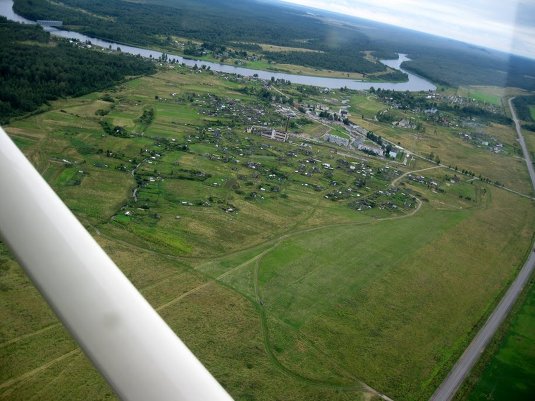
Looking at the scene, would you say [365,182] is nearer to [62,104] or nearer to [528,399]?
[528,399]

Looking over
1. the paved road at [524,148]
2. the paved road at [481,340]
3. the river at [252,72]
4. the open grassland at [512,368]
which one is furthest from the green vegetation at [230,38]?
the open grassland at [512,368]

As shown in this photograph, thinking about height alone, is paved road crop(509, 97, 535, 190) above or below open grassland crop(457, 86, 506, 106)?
below

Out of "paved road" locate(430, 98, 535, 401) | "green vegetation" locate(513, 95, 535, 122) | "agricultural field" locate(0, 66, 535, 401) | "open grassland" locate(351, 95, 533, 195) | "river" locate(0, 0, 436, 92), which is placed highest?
"green vegetation" locate(513, 95, 535, 122)

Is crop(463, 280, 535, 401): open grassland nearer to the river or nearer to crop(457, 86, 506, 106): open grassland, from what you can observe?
the river

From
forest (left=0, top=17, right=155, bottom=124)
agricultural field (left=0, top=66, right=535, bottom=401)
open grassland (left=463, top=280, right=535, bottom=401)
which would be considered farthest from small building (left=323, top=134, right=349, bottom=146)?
open grassland (left=463, top=280, right=535, bottom=401)

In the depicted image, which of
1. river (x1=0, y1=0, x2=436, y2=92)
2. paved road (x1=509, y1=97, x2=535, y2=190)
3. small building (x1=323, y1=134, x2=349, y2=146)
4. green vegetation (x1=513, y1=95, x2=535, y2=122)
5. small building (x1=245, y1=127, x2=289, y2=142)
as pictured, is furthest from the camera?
green vegetation (x1=513, y1=95, x2=535, y2=122)

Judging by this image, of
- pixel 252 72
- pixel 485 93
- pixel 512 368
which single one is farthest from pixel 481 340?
pixel 485 93

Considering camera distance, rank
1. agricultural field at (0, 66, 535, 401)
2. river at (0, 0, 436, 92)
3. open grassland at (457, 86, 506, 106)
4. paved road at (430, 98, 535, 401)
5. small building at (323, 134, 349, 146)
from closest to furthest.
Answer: agricultural field at (0, 66, 535, 401) < paved road at (430, 98, 535, 401) < small building at (323, 134, 349, 146) < river at (0, 0, 436, 92) < open grassland at (457, 86, 506, 106)
